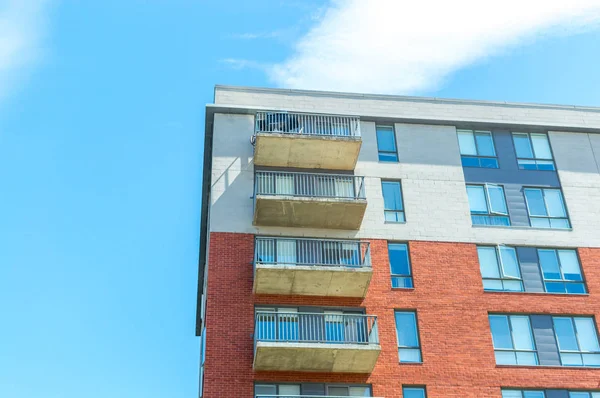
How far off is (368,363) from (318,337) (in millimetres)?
1844

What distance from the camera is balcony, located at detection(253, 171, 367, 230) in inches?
1063

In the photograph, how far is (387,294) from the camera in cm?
2680

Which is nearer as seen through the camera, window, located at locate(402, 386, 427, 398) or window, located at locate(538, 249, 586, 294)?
window, located at locate(402, 386, 427, 398)

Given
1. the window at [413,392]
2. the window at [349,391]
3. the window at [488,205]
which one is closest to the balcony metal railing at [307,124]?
the window at [488,205]

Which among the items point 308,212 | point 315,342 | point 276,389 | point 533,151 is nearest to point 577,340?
point 533,151

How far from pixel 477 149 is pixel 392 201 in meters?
4.54

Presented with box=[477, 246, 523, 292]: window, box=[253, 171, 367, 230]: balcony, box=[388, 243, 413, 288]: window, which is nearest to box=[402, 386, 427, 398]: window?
box=[388, 243, 413, 288]: window

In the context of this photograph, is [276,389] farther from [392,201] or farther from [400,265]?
[392,201]

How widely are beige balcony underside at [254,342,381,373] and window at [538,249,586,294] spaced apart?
7.71 m

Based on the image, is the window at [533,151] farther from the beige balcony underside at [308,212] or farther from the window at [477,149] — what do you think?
the beige balcony underside at [308,212]

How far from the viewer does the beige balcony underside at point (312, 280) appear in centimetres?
2559

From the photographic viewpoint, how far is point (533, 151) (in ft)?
102

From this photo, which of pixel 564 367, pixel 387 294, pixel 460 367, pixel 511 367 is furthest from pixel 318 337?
pixel 564 367

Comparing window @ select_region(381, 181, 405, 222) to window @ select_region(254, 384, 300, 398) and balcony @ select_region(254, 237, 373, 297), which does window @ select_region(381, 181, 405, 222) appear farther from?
window @ select_region(254, 384, 300, 398)
